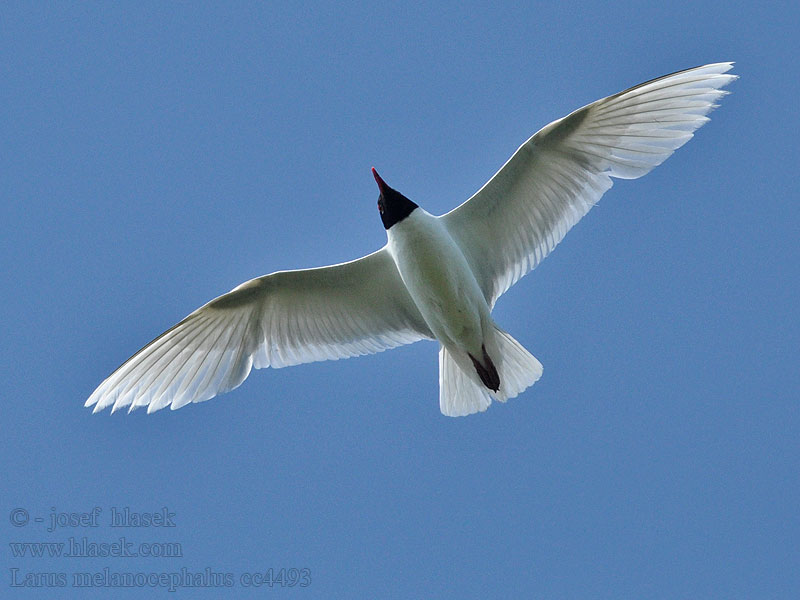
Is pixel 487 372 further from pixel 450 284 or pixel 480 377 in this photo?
pixel 450 284

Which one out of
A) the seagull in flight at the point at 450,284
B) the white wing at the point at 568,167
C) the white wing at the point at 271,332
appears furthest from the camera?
the white wing at the point at 271,332

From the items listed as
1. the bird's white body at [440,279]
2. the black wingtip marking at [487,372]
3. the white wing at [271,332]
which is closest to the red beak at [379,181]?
the bird's white body at [440,279]

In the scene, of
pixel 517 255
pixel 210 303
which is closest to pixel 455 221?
pixel 517 255

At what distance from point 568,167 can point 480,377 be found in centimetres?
203

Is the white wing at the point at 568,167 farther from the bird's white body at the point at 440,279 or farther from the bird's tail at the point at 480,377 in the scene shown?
the bird's tail at the point at 480,377

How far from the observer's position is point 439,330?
9.35 m

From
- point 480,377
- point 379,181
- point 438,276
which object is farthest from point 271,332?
point 480,377

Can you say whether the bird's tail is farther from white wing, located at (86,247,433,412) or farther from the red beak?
the red beak

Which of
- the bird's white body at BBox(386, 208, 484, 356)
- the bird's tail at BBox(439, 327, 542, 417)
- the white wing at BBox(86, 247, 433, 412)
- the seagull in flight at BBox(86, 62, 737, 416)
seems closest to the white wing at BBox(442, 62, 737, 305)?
the seagull in flight at BBox(86, 62, 737, 416)

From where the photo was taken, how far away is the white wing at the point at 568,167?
8.81m

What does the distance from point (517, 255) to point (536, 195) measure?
0.62 m

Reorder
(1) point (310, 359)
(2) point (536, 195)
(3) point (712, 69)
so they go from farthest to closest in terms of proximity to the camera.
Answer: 1. (1) point (310, 359)
2. (2) point (536, 195)
3. (3) point (712, 69)

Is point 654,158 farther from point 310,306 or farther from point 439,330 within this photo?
point 310,306

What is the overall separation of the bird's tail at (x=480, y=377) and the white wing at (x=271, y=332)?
1.59ft
